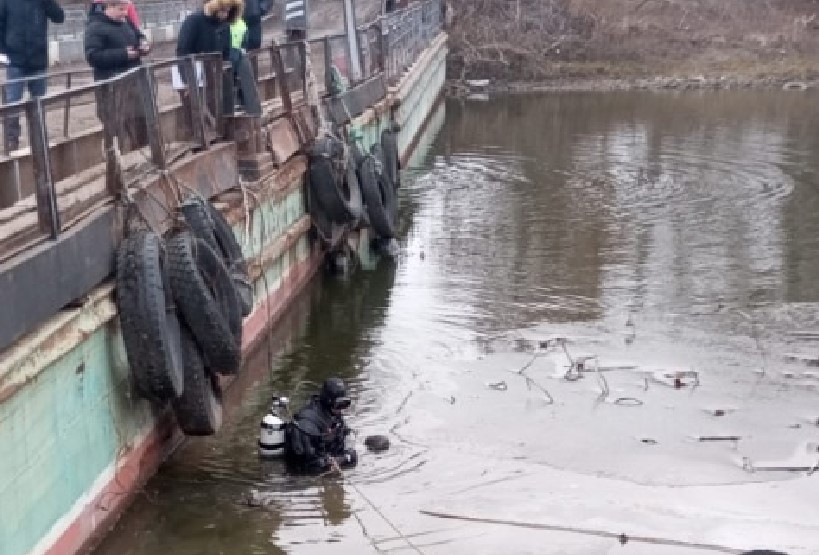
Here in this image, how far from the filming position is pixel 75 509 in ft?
23.2

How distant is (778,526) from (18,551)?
4570 millimetres

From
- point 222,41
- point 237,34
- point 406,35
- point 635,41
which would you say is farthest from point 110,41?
point 635,41

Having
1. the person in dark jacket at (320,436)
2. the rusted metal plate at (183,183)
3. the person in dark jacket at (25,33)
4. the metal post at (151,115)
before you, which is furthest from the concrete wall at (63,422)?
the person in dark jacket at (25,33)

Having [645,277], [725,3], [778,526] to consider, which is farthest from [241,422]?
[725,3]

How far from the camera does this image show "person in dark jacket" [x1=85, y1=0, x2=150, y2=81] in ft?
36.1

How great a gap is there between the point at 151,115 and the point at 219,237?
1.04m

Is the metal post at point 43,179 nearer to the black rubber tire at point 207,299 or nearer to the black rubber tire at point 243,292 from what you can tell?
the black rubber tire at point 207,299

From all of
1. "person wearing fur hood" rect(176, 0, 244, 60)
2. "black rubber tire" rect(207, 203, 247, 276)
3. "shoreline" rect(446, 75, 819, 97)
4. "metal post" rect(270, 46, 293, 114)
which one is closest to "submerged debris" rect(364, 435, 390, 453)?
"black rubber tire" rect(207, 203, 247, 276)

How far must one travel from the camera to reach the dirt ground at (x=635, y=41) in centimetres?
4228

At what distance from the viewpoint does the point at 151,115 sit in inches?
358

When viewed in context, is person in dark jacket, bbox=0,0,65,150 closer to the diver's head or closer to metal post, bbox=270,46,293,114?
metal post, bbox=270,46,293,114

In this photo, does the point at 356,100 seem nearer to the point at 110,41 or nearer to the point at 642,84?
the point at 110,41

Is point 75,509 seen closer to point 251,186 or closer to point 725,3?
point 251,186

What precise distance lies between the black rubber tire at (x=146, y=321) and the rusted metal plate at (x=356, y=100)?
26.8 feet
